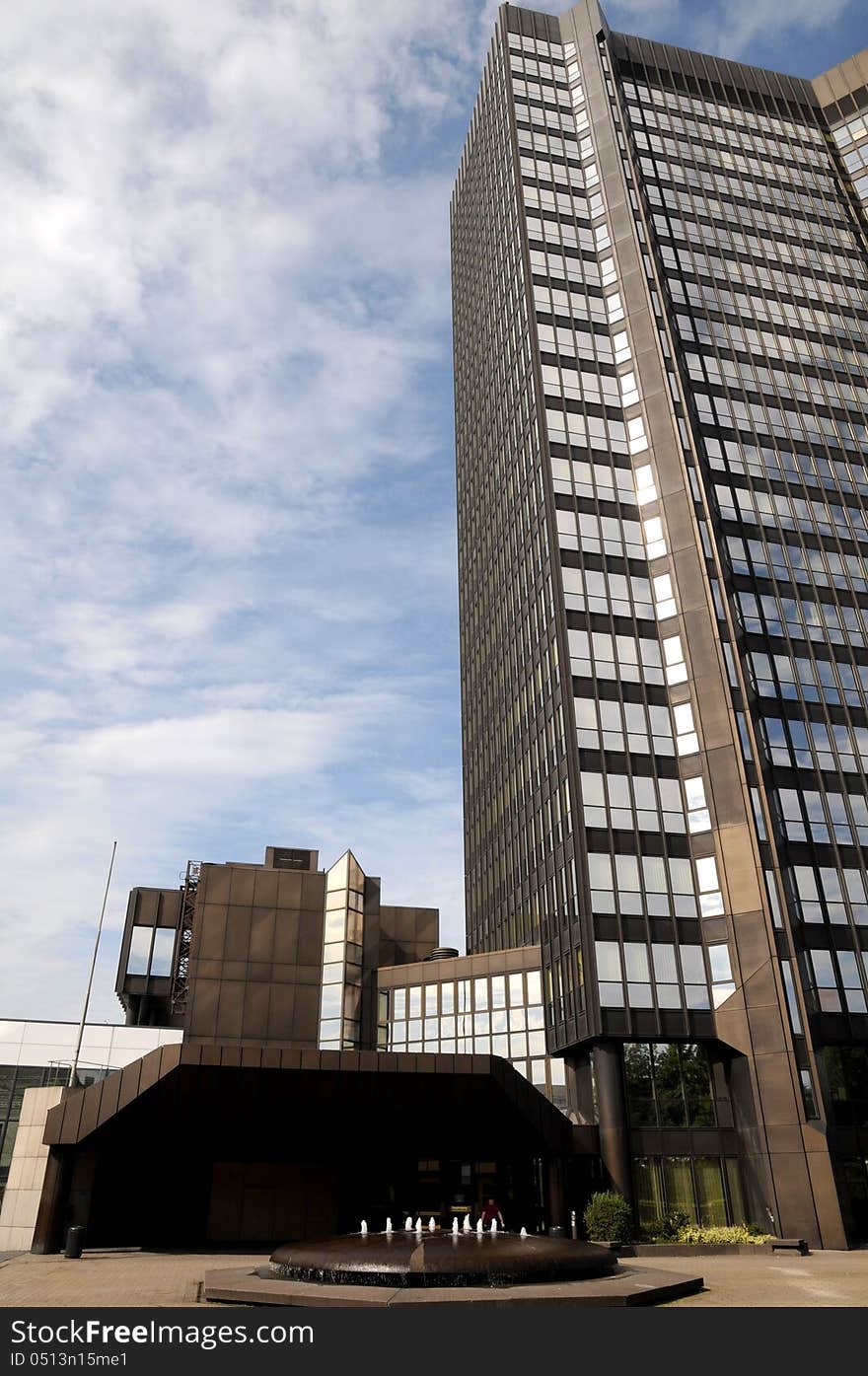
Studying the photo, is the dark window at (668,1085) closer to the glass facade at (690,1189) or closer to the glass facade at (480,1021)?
the glass facade at (690,1189)

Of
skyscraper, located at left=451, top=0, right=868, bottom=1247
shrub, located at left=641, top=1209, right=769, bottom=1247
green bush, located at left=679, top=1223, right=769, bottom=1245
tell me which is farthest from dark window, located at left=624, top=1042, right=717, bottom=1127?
green bush, located at left=679, top=1223, right=769, bottom=1245

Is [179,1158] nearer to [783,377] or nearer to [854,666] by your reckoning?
[854,666]

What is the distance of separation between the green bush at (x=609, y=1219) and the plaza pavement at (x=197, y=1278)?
70.3 inches

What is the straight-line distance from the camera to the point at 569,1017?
50406mm

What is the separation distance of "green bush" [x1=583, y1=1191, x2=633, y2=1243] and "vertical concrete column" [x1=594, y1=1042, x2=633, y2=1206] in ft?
5.75

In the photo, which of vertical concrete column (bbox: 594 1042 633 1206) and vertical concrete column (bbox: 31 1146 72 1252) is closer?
vertical concrete column (bbox: 31 1146 72 1252)

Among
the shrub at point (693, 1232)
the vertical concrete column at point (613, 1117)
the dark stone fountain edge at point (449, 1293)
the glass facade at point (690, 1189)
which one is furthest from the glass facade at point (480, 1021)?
the dark stone fountain edge at point (449, 1293)

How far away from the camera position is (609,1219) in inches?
1566

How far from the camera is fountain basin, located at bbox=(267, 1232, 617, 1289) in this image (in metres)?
20.3

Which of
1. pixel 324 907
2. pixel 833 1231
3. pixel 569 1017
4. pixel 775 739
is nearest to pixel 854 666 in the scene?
pixel 775 739

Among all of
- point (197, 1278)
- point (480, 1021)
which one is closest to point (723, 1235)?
point (480, 1021)

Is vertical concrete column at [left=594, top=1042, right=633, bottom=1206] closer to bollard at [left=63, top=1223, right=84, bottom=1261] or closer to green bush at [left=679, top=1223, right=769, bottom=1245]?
green bush at [left=679, top=1223, right=769, bottom=1245]

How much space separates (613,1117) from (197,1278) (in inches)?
955

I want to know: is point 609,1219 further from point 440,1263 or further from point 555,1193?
point 440,1263
